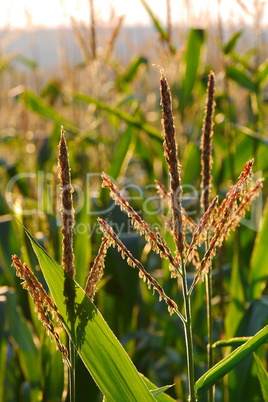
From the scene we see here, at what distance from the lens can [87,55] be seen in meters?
1.75

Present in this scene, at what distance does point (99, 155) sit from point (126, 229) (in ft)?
1.06

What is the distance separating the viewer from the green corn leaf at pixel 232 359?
0.54m

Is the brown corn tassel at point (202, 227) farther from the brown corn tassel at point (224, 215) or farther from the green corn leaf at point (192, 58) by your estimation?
the green corn leaf at point (192, 58)

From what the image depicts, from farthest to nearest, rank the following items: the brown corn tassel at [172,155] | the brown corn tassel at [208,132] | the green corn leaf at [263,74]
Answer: the green corn leaf at [263,74], the brown corn tassel at [208,132], the brown corn tassel at [172,155]

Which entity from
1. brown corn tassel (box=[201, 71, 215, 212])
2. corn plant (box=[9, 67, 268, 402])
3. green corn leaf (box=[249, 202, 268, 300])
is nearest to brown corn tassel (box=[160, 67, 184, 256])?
corn plant (box=[9, 67, 268, 402])

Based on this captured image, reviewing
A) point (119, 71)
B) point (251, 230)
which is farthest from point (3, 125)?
point (251, 230)

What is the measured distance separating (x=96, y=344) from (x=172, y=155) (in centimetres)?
21

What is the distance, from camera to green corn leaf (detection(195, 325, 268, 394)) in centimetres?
54

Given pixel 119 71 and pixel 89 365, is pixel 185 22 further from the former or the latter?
pixel 89 365

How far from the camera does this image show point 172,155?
464 mm

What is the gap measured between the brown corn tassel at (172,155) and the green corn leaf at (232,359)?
12 centimetres

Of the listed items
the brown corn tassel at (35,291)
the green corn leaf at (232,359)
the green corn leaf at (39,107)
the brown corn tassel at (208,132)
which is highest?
the brown corn tassel at (208,132)

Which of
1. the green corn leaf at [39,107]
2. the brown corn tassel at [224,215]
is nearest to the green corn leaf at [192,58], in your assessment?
the green corn leaf at [39,107]

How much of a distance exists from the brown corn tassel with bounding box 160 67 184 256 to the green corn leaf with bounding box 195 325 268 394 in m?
0.12
